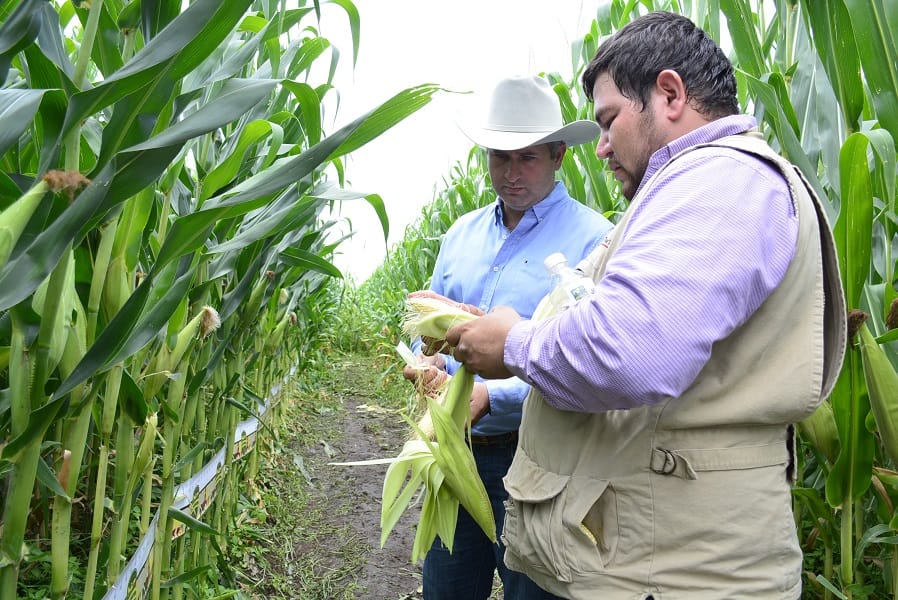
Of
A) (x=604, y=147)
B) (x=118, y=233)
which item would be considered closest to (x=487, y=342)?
(x=604, y=147)

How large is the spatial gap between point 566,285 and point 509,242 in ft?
2.49

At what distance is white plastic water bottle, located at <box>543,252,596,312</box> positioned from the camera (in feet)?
3.87

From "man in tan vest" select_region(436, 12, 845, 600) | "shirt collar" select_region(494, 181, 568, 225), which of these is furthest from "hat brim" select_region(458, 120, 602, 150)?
"man in tan vest" select_region(436, 12, 845, 600)

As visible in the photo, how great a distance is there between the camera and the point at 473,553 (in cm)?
196

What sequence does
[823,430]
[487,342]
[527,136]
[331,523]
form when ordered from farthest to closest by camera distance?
[331,523] < [527,136] < [823,430] < [487,342]

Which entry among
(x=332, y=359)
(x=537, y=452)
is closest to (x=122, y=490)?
(x=537, y=452)

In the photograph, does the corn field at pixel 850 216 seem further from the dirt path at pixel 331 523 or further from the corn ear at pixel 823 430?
the dirt path at pixel 331 523

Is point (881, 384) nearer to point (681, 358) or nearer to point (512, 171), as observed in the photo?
point (681, 358)

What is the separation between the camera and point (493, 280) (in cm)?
193

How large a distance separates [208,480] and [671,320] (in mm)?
1771

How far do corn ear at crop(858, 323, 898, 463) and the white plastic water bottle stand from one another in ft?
1.76

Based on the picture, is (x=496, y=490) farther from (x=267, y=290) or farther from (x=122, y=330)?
(x=122, y=330)

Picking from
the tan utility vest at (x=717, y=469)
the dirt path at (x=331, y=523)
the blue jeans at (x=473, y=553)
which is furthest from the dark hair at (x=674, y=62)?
the dirt path at (x=331, y=523)

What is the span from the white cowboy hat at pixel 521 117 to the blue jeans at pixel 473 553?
842mm
